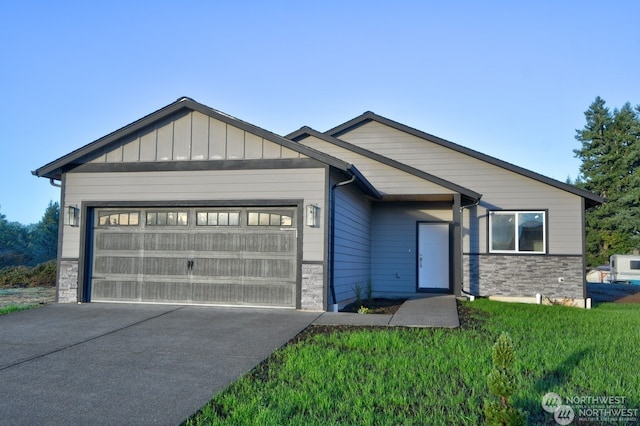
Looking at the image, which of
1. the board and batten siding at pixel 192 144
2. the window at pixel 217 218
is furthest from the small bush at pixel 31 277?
the window at pixel 217 218

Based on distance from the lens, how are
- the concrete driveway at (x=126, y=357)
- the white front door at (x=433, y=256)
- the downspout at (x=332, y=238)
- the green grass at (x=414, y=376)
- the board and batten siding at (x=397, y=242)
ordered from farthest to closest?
the board and batten siding at (x=397, y=242), the white front door at (x=433, y=256), the downspout at (x=332, y=238), the concrete driveway at (x=126, y=357), the green grass at (x=414, y=376)

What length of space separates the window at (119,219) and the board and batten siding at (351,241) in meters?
4.41

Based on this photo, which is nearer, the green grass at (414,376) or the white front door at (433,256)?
the green grass at (414,376)

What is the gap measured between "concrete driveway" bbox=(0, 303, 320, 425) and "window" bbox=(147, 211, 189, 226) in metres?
1.80

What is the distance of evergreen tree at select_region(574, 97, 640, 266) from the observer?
4043 centimetres

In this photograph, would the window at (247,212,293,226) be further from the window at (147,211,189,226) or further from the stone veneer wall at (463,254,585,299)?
the stone veneer wall at (463,254,585,299)

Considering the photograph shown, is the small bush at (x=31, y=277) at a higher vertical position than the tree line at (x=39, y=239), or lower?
lower

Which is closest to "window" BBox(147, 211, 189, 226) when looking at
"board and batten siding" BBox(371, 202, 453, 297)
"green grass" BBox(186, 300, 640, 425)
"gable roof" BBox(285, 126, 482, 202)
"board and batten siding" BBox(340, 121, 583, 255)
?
"green grass" BBox(186, 300, 640, 425)

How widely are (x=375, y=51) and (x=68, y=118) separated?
10341mm

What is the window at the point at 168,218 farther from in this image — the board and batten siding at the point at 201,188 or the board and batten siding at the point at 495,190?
the board and batten siding at the point at 495,190

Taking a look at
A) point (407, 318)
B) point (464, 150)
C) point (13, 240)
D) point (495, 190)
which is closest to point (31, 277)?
point (407, 318)

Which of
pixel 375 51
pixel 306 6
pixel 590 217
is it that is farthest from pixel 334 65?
pixel 590 217

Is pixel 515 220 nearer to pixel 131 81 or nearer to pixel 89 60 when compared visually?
pixel 131 81

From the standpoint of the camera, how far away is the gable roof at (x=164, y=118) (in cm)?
996
